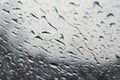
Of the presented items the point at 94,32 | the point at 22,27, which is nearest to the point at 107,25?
the point at 94,32

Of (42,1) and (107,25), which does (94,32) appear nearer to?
(107,25)

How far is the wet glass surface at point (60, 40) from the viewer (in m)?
1.89

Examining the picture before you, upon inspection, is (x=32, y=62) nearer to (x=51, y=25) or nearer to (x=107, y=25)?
(x=51, y=25)

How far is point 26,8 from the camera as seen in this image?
7.88ft

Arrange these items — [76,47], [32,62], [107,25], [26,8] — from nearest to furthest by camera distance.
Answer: [32,62], [76,47], [107,25], [26,8]

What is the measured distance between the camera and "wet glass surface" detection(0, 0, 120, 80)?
1.89 metres

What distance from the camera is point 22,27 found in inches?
86.0

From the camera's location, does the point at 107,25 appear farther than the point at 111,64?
Yes

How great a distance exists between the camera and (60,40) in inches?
84.0

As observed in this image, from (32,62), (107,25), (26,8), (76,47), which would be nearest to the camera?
(32,62)

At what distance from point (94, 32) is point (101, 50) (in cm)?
19

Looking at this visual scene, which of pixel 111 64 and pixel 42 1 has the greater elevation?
pixel 42 1

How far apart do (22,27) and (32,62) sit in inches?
15.6

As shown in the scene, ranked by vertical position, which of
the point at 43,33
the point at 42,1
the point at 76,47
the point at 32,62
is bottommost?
the point at 32,62
